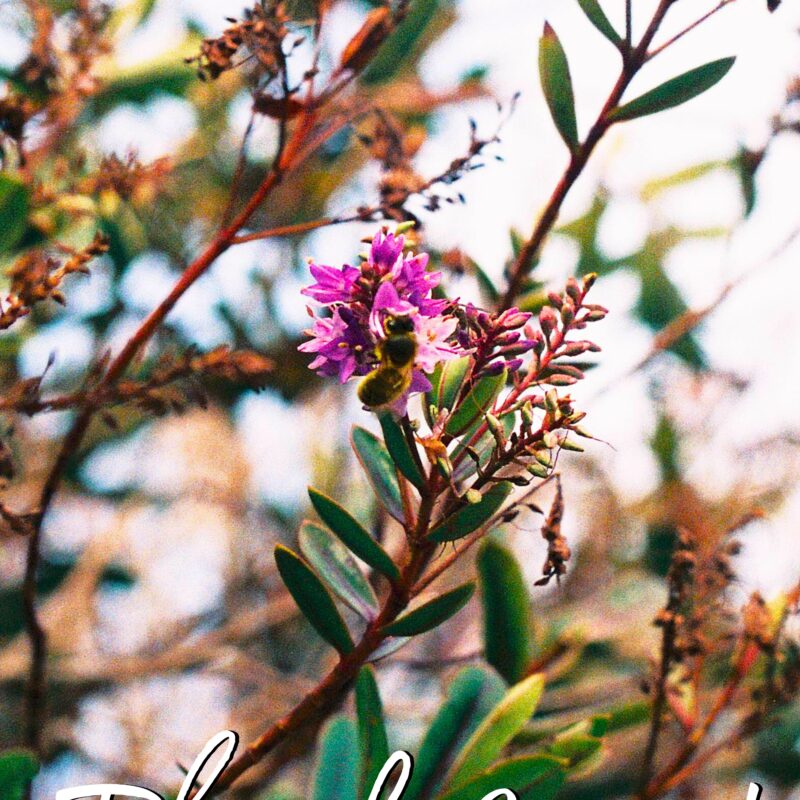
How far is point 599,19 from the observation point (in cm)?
83

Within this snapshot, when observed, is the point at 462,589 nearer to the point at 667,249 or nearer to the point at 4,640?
the point at 667,249

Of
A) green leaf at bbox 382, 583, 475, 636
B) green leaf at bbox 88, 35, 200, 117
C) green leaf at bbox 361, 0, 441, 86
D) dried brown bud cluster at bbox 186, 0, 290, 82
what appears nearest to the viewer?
green leaf at bbox 382, 583, 475, 636

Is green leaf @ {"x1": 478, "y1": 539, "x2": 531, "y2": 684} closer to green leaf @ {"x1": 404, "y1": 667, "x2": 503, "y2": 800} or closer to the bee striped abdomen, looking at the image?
green leaf @ {"x1": 404, "y1": 667, "x2": 503, "y2": 800}

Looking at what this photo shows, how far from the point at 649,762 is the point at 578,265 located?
2.65ft

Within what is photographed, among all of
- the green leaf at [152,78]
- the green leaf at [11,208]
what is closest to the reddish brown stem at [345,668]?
the green leaf at [11,208]

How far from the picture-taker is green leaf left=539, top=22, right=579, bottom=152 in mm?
882

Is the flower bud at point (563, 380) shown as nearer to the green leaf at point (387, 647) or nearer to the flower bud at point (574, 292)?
the flower bud at point (574, 292)

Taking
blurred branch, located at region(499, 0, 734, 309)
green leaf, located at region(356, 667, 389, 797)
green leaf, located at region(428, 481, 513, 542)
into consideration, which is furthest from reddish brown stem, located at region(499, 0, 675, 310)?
green leaf, located at region(356, 667, 389, 797)

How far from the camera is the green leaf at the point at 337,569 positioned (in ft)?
2.68

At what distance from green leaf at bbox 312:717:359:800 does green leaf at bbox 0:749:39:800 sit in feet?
0.83

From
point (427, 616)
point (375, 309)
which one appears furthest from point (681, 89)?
point (427, 616)

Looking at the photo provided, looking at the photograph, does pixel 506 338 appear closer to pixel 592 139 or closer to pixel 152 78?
pixel 592 139

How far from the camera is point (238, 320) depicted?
227 cm

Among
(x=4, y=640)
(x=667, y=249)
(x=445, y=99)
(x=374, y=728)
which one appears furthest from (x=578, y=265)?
(x=4, y=640)
